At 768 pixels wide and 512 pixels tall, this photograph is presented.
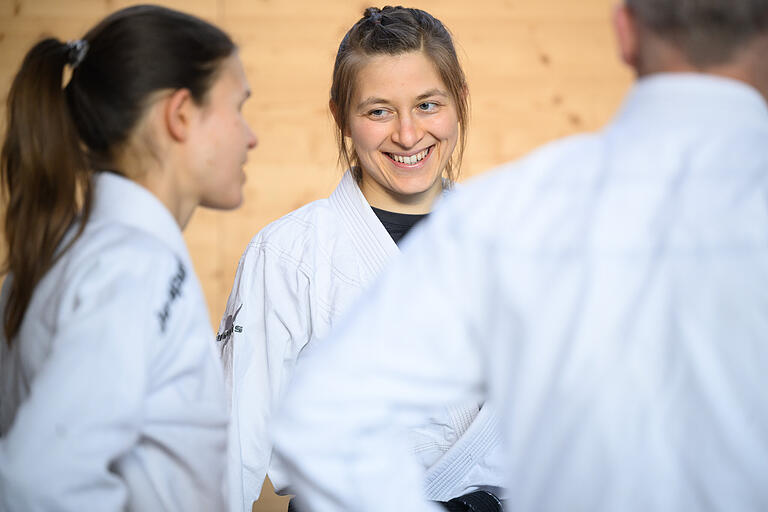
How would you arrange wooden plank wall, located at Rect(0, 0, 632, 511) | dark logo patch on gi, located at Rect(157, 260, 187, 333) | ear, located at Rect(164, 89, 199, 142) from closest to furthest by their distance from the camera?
dark logo patch on gi, located at Rect(157, 260, 187, 333) → ear, located at Rect(164, 89, 199, 142) → wooden plank wall, located at Rect(0, 0, 632, 511)

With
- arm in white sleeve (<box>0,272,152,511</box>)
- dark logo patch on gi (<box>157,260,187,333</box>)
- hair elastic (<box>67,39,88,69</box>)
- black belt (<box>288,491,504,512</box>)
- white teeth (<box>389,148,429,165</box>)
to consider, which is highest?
white teeth (<box>389,148,429,165</box>)

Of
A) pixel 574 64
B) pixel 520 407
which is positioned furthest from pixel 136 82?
pixel 574 64

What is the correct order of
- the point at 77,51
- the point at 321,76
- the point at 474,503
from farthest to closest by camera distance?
the point at 321,76 < the point at 474,503 < the point at 77,51

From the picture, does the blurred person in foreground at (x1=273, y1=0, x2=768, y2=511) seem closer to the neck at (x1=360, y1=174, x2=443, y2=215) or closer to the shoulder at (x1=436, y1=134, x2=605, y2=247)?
the shoulder at (x1=436, y1=134, x2=605, y2=247)

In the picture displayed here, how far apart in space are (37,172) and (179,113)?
0.66 ft

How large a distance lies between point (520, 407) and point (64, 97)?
762mm

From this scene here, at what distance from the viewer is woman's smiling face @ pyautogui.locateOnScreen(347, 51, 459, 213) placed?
1739mm

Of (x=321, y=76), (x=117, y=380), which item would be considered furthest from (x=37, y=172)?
(x=321, y=76)

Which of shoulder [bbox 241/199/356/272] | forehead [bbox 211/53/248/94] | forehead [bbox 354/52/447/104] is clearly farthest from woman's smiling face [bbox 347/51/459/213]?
forehead [bbox 211/53/248/94]

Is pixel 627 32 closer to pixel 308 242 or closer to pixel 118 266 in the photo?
pixel 118 266

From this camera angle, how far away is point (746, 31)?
69 cm

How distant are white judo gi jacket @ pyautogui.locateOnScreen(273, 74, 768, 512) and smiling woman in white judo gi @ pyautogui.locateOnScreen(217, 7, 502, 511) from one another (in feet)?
2.95

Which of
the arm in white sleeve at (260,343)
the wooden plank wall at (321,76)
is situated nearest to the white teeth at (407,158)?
the arm in white sleeve at (260,343)

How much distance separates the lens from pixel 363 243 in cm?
180
